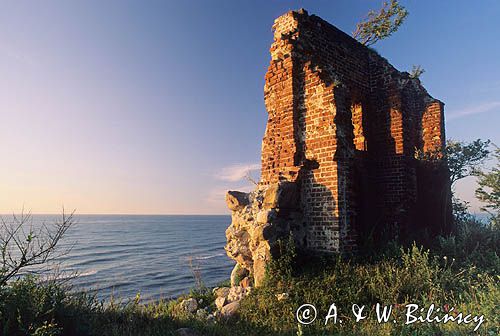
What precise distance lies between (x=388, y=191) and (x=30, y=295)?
813 cm

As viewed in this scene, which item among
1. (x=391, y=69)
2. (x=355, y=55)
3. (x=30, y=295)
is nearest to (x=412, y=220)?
(x=391, y=69)

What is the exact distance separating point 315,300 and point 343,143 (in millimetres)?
3381

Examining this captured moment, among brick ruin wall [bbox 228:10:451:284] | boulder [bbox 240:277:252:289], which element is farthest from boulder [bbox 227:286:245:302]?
brick ruin wall [bbox 228:10:451:284]

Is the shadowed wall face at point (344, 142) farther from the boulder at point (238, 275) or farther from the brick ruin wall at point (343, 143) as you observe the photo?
the boulder at point (238, 275)

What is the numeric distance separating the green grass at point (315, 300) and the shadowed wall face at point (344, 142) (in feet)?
3.22

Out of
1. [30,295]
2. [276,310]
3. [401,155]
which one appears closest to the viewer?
[30,295]

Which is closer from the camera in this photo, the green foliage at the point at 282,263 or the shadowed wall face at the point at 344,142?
the green foliage at the point at 282,263

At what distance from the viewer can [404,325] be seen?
3.95 meters

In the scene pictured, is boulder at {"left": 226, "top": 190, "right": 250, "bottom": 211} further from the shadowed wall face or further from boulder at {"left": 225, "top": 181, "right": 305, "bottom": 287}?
the shadowed wall face

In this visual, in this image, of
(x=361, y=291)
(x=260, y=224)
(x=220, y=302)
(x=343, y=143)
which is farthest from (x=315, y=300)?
(x=343, y=143)

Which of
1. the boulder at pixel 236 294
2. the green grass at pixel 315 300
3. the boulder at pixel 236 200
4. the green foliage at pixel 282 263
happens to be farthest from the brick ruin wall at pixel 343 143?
the boulder at pixel 236 294

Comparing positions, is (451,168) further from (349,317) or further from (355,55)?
(349,317)

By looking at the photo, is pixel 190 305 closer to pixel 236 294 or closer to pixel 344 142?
pixel 236 294

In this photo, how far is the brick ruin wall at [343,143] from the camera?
22.2ft
